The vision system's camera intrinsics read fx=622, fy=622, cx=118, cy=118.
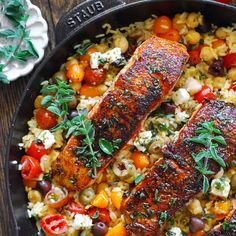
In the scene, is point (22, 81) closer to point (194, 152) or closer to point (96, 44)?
point (96, 44)

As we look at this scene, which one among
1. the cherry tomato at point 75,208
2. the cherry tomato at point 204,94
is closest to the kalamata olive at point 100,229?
the cherry tomato at point 75,208

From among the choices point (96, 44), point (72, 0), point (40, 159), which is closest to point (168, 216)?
point (40, 159)

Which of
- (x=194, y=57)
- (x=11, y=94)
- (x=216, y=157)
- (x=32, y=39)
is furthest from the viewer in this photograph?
(x=11, y=94)

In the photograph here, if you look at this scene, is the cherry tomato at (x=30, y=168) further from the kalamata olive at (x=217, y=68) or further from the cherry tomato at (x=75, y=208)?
the kalamata olive at (x=217, y=68)

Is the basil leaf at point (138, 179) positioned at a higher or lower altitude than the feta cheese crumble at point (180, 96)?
lower

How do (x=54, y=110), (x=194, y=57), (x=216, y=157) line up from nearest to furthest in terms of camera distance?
(x=216, y=157)
(x=54, y=110)
(x=194, y=57)

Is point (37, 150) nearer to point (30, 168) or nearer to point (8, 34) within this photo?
point (30, 168)

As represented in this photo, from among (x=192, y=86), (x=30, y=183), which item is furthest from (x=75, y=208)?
(x=192, y=86)
